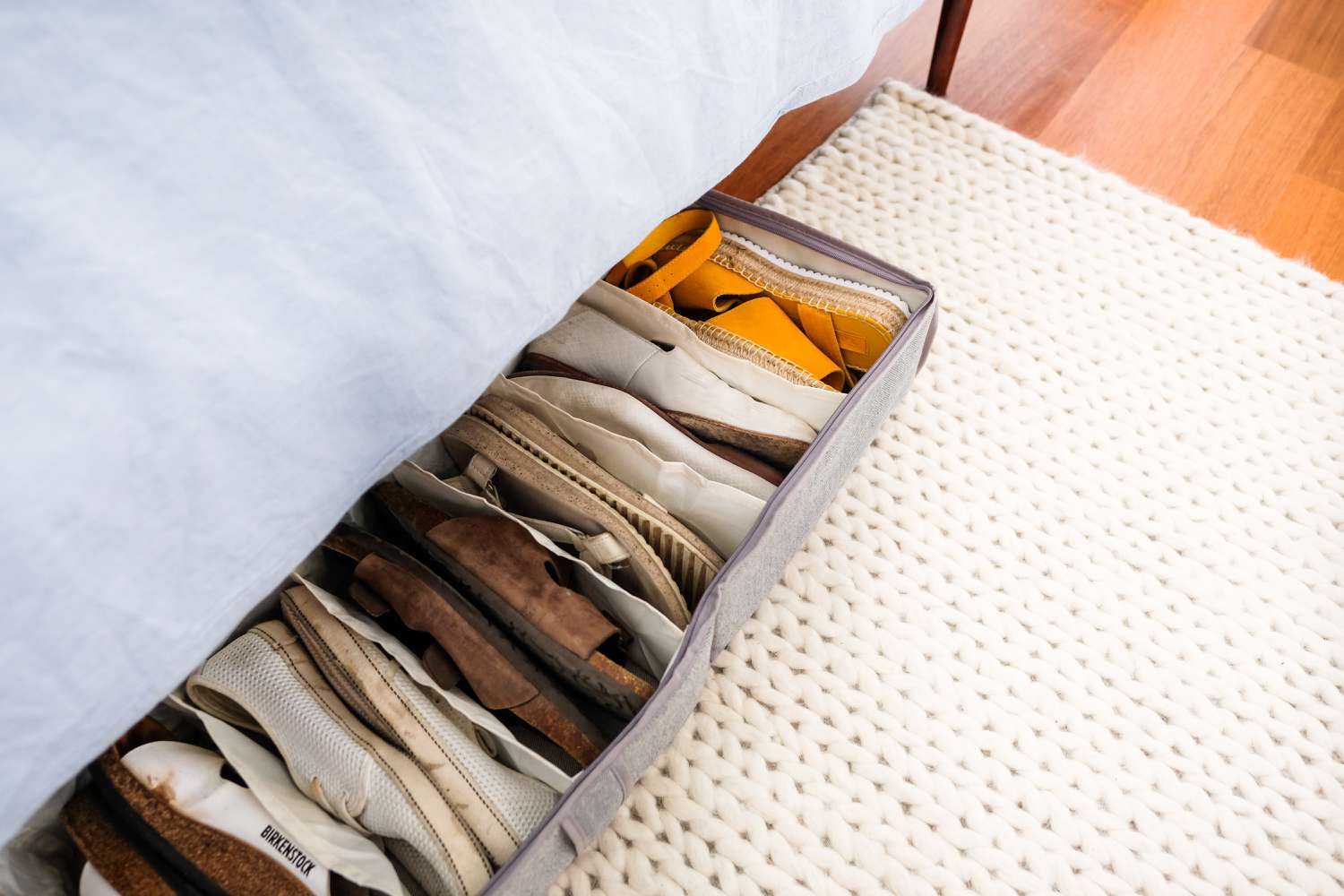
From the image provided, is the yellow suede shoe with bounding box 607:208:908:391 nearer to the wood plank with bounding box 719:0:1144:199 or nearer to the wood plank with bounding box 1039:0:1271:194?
the wood plank with bounding box 719:0:1144:199

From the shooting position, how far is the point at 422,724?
615 mm

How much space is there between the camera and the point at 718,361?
81cm

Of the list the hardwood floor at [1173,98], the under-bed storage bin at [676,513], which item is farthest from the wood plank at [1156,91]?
the under-bed storage bin at [676,513]

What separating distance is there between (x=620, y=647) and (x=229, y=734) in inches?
10.7

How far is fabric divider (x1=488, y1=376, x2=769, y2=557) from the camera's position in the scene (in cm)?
72

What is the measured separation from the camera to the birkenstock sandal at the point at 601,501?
0.69 meters

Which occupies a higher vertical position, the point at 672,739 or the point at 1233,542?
the point at 1233,542

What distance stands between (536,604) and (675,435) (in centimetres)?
19

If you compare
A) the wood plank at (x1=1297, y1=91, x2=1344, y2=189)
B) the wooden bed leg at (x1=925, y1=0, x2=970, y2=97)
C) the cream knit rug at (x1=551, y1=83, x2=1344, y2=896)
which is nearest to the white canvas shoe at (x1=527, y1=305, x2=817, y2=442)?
the cream knit rug at (x1=551, y1=83, x2=1344, y2=896)

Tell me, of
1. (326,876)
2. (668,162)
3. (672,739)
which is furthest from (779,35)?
(326,876)

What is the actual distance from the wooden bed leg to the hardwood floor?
53 mm

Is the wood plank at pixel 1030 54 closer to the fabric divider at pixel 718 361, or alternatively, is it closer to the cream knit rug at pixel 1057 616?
the cream knit rug at pixel 1057 616

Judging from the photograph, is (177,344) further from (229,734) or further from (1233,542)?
(1233,542)

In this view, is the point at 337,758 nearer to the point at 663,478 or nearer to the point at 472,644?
the point at 472,644
